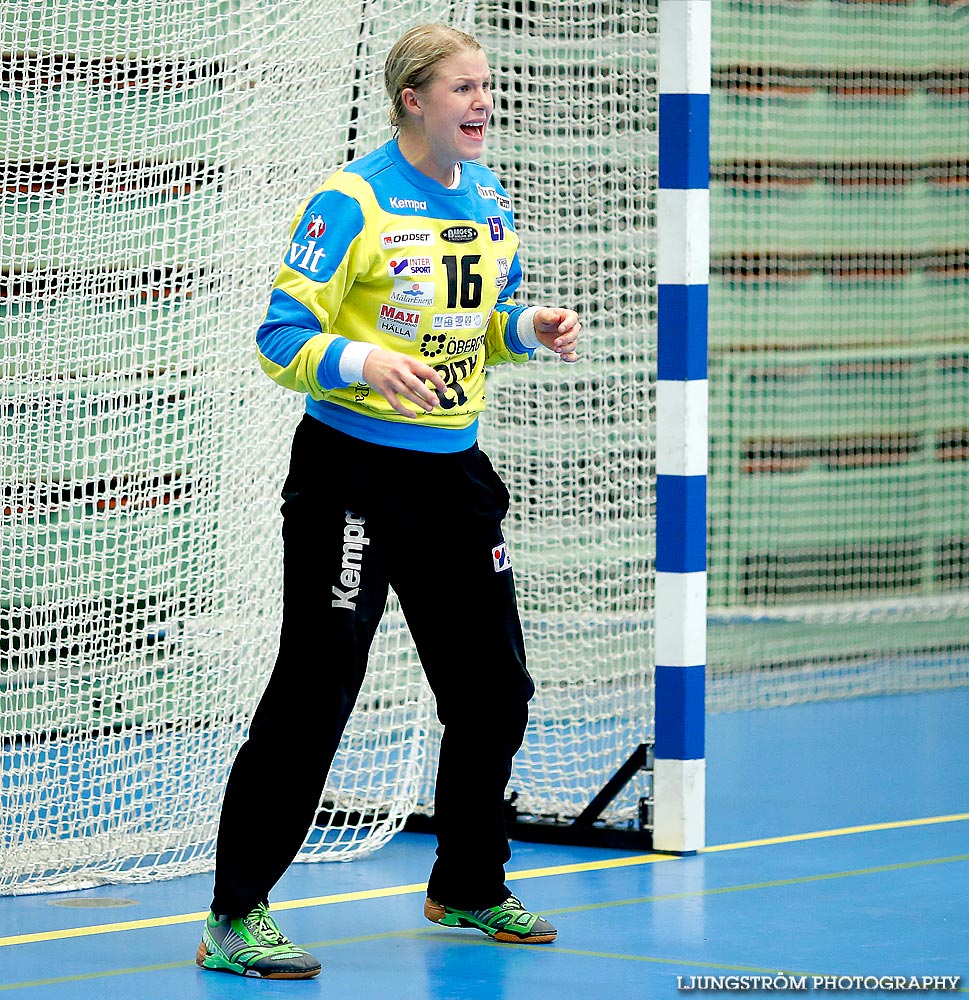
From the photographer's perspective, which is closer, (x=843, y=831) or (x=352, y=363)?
(x=352, y=363)

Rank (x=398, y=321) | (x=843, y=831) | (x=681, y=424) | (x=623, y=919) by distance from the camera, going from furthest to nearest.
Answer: (x=843, y=831) → (x=681, y=424) → (x=623, y=919) → (x=398, y=321)

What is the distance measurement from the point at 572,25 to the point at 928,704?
11.8 ft

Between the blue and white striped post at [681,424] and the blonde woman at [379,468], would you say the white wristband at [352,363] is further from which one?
the blue and white striped post at [681,424]

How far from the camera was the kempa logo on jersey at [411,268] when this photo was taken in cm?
385

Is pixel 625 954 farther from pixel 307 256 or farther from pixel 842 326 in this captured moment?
pixel 842 326

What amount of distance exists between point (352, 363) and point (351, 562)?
0.45 metres

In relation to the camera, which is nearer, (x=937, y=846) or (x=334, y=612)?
(x=334, y=612)

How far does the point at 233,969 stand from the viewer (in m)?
3.95

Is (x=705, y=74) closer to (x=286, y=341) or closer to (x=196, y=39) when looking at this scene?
(x=196, y=39)

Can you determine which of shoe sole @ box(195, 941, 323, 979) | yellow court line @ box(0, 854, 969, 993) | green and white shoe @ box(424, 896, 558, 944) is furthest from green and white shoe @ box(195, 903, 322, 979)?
green and white shoe @ box(424, 896, 558, 944)

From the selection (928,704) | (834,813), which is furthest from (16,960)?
(928,704)

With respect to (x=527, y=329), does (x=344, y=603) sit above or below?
below

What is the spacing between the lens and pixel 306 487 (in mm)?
3916

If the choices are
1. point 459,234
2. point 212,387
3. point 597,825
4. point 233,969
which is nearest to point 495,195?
point 459,234
